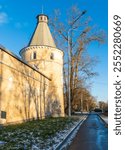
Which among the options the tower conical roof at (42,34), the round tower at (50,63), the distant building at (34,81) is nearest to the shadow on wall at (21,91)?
the distant building at (34,81)

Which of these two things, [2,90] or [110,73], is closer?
[110,73]

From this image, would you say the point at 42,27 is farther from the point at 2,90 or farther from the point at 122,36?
the point at 122,36

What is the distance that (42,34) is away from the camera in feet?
147

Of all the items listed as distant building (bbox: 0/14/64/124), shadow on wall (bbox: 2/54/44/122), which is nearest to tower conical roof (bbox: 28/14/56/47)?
distant building (bbox: 0/14/64/124)

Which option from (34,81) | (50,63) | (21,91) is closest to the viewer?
(21,91)

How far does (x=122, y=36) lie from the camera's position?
11.1 m

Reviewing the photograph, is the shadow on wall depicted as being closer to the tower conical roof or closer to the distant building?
the distant building

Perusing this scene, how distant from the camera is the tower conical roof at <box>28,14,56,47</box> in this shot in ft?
143

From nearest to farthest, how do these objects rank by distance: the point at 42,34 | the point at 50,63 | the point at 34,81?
the point at 34,81 → the point at 50,63 → the point at 42,34

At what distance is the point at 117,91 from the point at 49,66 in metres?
31.8

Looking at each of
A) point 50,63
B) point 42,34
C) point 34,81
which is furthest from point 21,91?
point 42,34

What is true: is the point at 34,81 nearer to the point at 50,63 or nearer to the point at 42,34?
the point at 50,63

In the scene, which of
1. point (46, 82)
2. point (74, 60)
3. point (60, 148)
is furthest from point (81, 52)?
point (60, 148)

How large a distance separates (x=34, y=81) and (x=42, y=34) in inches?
571
